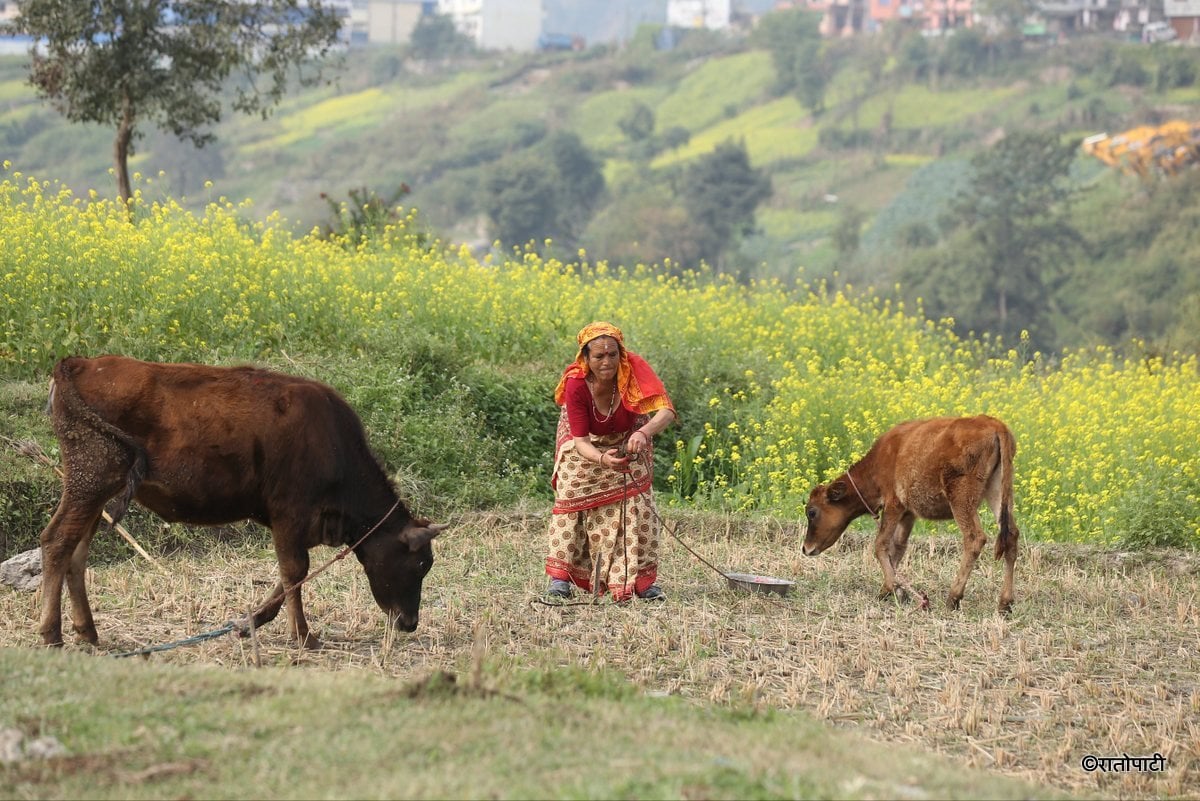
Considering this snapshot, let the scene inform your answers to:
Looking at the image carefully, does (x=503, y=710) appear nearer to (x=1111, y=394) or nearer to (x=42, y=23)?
(x=1111, y=394)

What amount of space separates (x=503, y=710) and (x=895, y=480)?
4131mm

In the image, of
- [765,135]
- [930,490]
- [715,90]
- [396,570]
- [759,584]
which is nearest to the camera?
[396,570]

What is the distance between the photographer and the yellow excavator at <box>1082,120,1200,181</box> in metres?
55.6

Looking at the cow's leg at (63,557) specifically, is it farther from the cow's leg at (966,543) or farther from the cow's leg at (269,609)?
the cow's leg at (966,543)

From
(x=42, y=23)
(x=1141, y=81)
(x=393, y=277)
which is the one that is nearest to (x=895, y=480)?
(x=393, y=277)

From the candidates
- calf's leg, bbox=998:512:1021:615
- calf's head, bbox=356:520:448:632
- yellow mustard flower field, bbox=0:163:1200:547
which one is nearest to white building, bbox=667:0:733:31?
yellow mustard flower field, bbox=0:163:1200:547

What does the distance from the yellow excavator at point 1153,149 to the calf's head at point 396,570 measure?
174 ft

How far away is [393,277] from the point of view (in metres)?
14.4

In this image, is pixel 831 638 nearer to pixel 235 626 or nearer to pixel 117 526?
pixel 235 626

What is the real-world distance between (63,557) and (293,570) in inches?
42.0

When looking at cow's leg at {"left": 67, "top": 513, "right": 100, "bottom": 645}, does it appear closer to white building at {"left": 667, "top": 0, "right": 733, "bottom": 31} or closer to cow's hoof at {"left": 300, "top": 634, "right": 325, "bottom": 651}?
cow's hoof at {"left": 300, "top": 634, "right": 325, "bottom": 651}

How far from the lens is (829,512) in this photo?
9.14 meters

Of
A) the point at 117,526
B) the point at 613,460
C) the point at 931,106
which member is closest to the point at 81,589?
the point at 117,526

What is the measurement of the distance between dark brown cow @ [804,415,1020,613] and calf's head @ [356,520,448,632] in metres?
2.96
